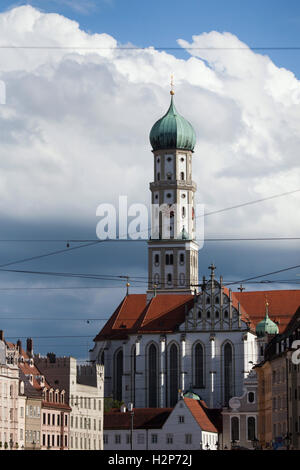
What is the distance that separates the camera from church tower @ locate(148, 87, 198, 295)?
162875 mm

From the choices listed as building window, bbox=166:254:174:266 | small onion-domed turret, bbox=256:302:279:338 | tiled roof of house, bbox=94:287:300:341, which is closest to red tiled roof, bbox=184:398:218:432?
small onion-domed turret, bbox=256:302:279:338

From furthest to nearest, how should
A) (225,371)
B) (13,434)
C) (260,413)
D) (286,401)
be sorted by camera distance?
(225,371) < (260,413) < (13,434) < (286,401)

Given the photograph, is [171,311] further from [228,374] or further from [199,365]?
[228,374]

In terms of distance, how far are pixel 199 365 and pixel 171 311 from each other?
8.69 meters

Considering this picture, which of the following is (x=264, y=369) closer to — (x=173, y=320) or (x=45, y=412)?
(x=45, y=412)

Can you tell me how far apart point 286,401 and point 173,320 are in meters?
55.6

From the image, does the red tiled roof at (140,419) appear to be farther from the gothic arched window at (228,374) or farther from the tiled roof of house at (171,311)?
the tiled roof of house at (171,311)

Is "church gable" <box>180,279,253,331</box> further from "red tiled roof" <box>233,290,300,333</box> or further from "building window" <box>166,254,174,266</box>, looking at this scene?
"building window" <box>166,254,174,266</box>

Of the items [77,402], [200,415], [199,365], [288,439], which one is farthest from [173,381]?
[288,439]

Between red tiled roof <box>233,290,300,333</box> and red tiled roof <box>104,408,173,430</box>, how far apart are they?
2414cm
